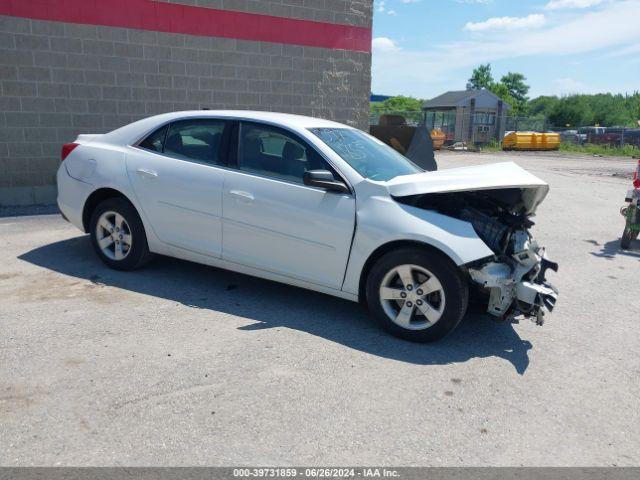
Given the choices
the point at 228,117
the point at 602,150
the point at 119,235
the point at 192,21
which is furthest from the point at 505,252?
the point at 602,150

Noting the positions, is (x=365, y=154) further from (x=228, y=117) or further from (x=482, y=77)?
(x=482, y=77)

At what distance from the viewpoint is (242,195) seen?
466 centimetres

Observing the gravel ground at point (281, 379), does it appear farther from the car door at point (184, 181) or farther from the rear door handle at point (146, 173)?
the rear door handle at point (146, 173)

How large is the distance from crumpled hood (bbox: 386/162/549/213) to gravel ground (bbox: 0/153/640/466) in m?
1.11

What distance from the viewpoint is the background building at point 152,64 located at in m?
8.41

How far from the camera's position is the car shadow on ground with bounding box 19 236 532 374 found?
4074 mm

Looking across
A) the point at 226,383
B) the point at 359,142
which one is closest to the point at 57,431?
the point at 226,383

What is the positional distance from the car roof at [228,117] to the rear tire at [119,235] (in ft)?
2.15

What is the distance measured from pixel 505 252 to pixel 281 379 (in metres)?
1.98

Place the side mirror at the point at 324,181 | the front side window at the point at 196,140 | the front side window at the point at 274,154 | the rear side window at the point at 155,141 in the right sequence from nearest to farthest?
1. the side mirror at the point at 324,181
2. the front side window at the point at 274,154
3. the front side window at the point at 196,140
4. the rear side window at the point at 155,141

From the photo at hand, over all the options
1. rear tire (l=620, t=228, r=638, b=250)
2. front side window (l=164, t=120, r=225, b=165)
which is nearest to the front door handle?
front side window (l=164, t=120, r=225, b=165)

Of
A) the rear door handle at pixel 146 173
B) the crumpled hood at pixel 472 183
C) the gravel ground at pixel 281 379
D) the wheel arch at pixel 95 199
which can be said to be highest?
the crumpled hood at pixel 472 183

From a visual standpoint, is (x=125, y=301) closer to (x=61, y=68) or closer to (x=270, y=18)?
(x=61, y=68)

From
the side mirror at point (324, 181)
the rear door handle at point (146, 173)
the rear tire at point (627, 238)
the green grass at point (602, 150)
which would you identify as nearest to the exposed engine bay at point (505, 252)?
the side mirror at point (324, 181)
